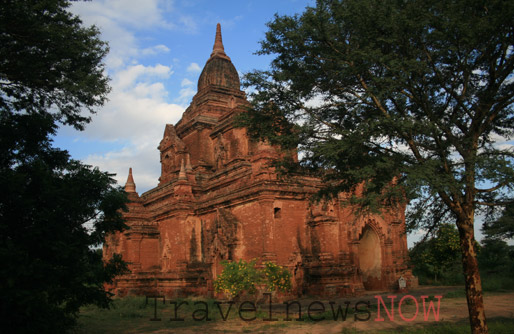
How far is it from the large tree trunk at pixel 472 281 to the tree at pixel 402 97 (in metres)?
0.02

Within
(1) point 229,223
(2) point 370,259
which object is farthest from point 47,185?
(2) point 370,259

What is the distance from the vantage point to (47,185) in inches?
385

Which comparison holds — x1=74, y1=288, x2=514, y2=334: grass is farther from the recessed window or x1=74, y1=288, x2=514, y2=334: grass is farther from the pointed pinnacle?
the pointed pinnacle

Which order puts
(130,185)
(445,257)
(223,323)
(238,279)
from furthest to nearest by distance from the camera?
1. (130,185)
2. (445,257)
3. (238,279)
4. (223,323)

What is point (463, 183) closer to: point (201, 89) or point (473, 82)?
point (473, 82)

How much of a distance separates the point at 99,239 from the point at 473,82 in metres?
11.1

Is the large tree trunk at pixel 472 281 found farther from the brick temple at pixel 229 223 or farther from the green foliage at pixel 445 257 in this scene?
the green foliage at pixel 445 257

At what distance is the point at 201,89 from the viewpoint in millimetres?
31984

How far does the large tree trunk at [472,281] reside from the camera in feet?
30.9

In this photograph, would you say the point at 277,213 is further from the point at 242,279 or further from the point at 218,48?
the point at 218,48

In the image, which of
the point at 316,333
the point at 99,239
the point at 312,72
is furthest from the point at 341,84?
the point at 99,239

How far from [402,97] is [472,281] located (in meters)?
4.64

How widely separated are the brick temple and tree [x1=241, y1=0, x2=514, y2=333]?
3.89m

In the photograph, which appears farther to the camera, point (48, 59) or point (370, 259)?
point (370, 259)
